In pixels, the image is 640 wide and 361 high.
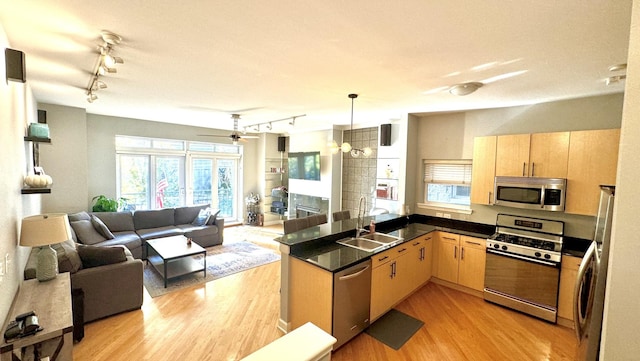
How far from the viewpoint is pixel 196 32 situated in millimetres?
1854

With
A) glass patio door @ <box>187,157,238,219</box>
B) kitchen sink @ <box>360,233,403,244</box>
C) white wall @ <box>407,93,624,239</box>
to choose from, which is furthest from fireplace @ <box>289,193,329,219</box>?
kitchen sink @ <box>360,233,403,244</box>

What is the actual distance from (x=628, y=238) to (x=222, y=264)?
496cm

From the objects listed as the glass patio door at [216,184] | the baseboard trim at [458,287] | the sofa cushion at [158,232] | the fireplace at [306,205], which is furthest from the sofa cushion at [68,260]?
the baseboard trim at [458,287]

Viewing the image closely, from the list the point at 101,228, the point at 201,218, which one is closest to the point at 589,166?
the point at 201,218

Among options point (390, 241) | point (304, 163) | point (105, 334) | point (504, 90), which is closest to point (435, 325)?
point (390, 241)

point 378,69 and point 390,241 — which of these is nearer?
point 378,69

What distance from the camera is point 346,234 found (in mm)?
3461

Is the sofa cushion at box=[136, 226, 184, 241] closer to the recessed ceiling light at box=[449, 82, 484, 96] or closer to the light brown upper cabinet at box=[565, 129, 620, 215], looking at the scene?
the recessed ceiling light at box=[449, 82, 484, 96]

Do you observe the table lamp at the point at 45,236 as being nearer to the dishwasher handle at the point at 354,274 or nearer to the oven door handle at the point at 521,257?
the dishwasher handle at the point at 354,274

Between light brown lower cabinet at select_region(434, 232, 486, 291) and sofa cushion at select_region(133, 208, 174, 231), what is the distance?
18.0ft

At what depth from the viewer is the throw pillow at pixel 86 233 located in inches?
169

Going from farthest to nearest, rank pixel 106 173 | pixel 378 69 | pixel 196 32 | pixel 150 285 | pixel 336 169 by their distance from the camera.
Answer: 1. pixel 336 169
2. pixel 106 173
3. pixel 150 285
4. pixel 378 69
5. pixel 196 32

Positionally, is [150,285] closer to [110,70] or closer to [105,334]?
[105,334]

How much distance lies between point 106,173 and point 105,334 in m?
4.03
